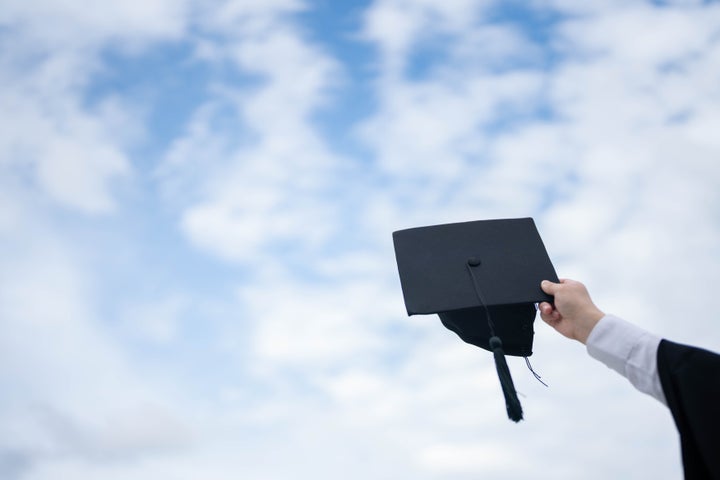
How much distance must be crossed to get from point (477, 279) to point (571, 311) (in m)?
0.88

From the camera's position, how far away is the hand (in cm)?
299

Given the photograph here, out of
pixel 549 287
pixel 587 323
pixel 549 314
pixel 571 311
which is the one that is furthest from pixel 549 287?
pixel 587 323

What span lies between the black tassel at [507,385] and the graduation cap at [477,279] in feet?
0.89

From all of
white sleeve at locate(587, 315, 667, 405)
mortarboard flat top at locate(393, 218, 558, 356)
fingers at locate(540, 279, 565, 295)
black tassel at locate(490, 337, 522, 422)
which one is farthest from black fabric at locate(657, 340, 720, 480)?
mortarboard flat top at locate(393, 218, 558, 356)

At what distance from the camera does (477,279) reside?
3.94 m

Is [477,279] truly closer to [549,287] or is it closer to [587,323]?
[549,287]

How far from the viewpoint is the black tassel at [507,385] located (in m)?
3.13

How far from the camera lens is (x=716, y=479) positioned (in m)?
2.41

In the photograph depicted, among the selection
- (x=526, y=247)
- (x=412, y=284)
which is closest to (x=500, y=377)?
(x=412, y=284)

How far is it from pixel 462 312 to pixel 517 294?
0.36 m

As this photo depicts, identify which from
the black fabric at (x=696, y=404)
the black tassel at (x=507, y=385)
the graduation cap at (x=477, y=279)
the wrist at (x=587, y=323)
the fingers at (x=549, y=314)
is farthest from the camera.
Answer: the graduation cap at (x=477, y=279)

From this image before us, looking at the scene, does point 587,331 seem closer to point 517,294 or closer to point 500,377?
point 500,377

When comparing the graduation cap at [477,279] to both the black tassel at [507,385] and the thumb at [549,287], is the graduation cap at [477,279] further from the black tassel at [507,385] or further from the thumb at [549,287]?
the black tassel at [507,385]

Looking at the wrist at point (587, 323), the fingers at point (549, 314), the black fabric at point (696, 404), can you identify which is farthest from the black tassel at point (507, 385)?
the black fabric at point (696, 404)
